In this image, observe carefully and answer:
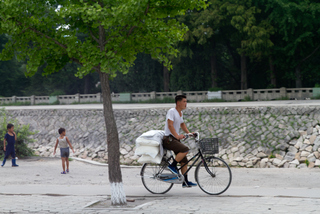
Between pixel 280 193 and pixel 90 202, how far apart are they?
392cm

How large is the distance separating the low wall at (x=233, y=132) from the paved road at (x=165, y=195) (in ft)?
8.66

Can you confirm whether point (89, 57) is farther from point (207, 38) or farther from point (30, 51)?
point (207, 38)

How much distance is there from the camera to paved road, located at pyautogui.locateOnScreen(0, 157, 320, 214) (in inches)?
271

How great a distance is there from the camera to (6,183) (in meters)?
10.8

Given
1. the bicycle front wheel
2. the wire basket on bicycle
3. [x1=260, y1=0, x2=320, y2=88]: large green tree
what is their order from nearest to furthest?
the wire basket on bicycle, the bicycle front wheel, [x1=260, y1=0, x2=320, y2=88]: large green tree

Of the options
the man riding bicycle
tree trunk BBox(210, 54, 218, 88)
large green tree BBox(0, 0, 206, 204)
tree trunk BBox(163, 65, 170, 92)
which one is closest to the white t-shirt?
the man riding bicycle

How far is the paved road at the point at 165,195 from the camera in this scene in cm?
688

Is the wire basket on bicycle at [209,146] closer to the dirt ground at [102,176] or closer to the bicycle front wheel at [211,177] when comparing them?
the bicycle front wheel at [211,177]

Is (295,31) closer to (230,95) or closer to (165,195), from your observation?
(230,95)

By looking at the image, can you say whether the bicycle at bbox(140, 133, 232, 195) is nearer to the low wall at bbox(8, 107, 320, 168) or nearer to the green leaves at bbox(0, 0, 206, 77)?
the green leaves at bbox(0, 0, 206, 77)

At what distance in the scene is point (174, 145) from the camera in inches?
324

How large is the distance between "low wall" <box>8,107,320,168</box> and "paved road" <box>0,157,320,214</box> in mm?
2640

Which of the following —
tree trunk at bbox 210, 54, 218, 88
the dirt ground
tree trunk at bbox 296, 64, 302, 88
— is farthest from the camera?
tree trunk at bbox 210, 54, 218, 88

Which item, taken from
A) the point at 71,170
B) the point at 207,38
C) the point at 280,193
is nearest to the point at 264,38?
the point at 207,38
